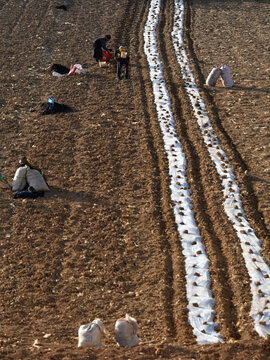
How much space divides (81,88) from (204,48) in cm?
639

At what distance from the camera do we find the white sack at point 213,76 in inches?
617

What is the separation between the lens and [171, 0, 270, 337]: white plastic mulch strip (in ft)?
24.1

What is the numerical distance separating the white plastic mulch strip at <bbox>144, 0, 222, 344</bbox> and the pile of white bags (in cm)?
166

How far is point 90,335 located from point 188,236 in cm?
343

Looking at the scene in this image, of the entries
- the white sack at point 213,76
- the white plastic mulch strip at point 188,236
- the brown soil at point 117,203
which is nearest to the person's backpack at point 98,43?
the brown soil at point 117,203

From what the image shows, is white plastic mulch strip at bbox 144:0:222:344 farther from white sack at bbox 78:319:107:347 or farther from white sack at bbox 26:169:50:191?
white sack at bbox 26:169:50:191

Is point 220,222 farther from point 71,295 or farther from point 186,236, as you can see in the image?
point 71,295

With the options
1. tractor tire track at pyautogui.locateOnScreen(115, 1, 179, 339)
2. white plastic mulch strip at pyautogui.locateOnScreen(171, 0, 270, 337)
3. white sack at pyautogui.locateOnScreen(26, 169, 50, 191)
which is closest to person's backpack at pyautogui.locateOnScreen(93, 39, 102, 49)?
tractor tire track at pyautogui.locateOnScreen(115, 1, 179, 339)

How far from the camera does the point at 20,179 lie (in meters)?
10.4

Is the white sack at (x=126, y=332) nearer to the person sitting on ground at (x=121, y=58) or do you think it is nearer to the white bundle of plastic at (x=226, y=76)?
the white bundle of plastic at (x=226, y=76)

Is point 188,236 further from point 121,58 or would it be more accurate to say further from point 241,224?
point 121,58

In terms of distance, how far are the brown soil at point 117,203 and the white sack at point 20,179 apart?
331 mm

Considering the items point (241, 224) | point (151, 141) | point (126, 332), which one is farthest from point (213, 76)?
point (126, 332)

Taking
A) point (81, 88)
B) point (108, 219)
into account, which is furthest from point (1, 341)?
point (81, 88)
